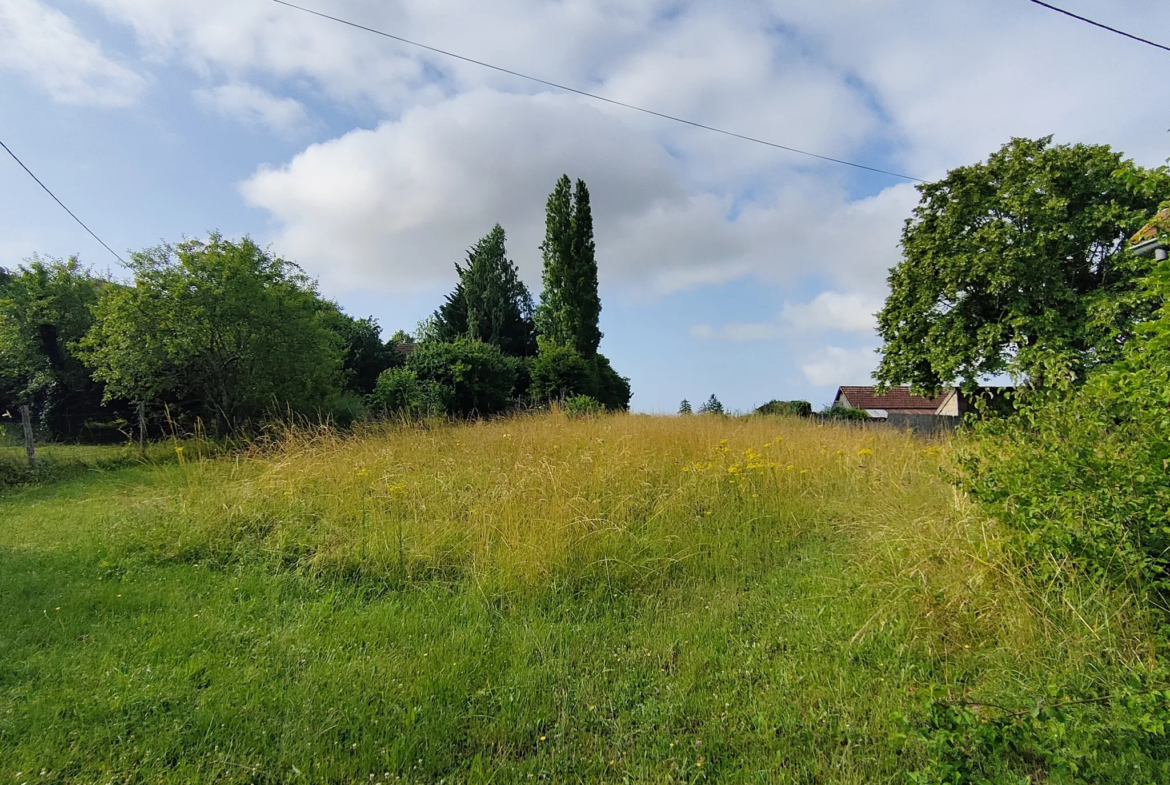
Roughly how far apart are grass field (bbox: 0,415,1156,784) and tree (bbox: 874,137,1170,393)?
39.1ft

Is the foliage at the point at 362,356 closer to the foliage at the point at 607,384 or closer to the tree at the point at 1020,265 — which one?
the foliage at the point at 607,384

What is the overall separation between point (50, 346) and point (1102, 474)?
1839 cm

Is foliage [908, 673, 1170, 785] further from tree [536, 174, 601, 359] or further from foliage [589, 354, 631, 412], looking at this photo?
tree [536, 174, 601, 359]

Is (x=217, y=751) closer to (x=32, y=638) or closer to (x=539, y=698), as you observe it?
(x=539, y=698)

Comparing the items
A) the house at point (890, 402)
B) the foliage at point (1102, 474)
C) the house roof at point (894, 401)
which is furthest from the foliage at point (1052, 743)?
the house roof at point (894, 401)

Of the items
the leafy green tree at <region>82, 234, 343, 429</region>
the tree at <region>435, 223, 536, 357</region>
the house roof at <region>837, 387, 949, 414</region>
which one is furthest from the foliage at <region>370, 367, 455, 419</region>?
the house roof at <region>837, 387, 949, 414</region>

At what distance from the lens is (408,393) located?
1238 cm

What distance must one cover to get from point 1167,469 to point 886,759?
1.94 metres

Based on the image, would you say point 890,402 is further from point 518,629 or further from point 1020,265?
point 518,629

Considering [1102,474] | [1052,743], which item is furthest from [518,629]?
[1102,474]

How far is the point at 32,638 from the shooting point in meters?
2.71

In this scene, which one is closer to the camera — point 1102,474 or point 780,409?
point 1102,474

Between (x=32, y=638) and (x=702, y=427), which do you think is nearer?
(x=32, y=638)

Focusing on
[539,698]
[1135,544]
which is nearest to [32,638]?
[539,698]
